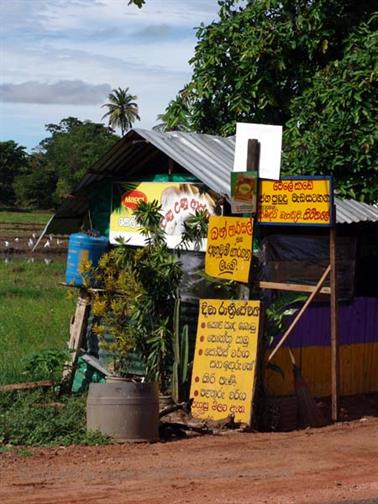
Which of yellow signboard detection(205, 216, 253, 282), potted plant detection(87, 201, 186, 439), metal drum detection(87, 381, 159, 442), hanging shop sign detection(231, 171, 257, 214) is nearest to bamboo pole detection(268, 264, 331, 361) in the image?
yellow signboard detection(205, 216, 253, 282)

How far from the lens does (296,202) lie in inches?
434

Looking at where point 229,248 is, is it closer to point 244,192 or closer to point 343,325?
point 244,192

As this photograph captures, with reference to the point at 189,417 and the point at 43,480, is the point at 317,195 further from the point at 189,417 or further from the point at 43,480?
the point at 43,480

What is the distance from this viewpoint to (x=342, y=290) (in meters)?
13.1

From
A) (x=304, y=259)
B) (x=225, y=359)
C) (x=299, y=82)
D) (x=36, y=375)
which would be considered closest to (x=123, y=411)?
(x=225, y=359)

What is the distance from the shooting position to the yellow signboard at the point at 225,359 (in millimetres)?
10844

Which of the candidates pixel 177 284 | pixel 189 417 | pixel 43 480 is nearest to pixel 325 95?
pixel 177 284

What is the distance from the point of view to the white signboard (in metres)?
10.9

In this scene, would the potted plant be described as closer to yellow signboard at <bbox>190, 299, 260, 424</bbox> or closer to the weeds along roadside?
yellow signboard at <bbox>190, 299, 260, 424</bbox>

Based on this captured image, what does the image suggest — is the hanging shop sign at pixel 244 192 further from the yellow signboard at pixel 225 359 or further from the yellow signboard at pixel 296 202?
the yellow signboard at pixel 225 359

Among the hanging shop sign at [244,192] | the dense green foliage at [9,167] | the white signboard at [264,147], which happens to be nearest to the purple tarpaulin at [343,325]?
the hanging shop sign at [244,192]

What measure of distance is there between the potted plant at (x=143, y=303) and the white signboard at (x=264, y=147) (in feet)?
3.72

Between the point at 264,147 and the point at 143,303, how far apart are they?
2123 millimetres

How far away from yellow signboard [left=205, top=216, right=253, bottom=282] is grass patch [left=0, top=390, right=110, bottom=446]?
2078 mm
